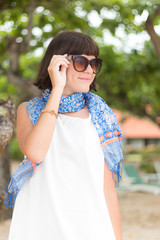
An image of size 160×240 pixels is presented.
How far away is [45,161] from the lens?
6.25 feet

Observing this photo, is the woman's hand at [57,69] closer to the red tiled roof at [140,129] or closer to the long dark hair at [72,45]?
the long dark hair at [72,45]

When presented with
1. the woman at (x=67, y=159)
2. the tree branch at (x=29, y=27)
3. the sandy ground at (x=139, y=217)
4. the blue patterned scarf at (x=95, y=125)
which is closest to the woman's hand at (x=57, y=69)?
the woman at (x=67, y=159)

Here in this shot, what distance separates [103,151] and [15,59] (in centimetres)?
728

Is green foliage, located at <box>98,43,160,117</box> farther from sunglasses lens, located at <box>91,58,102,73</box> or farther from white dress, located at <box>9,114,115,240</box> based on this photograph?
white dress, located at <box>9,114,115,240</box>

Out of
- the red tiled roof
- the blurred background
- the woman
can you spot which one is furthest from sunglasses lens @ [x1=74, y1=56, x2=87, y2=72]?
the red tiled roof

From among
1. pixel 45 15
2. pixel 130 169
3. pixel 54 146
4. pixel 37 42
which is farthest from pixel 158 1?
pixel 130 169

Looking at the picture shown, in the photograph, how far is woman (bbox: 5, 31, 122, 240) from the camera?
186 cm

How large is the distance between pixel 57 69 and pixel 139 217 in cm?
771

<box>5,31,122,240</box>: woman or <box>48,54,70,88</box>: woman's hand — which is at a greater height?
<box>48,54,70,88</box>: woman's hand

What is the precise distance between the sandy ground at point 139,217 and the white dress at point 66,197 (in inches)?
204

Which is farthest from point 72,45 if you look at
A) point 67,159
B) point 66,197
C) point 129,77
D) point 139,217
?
point 129,77

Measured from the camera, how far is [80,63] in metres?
1.97

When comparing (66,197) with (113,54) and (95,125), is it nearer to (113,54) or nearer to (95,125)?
(95,125)

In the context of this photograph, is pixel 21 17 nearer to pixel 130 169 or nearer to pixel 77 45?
pixel 130 169
